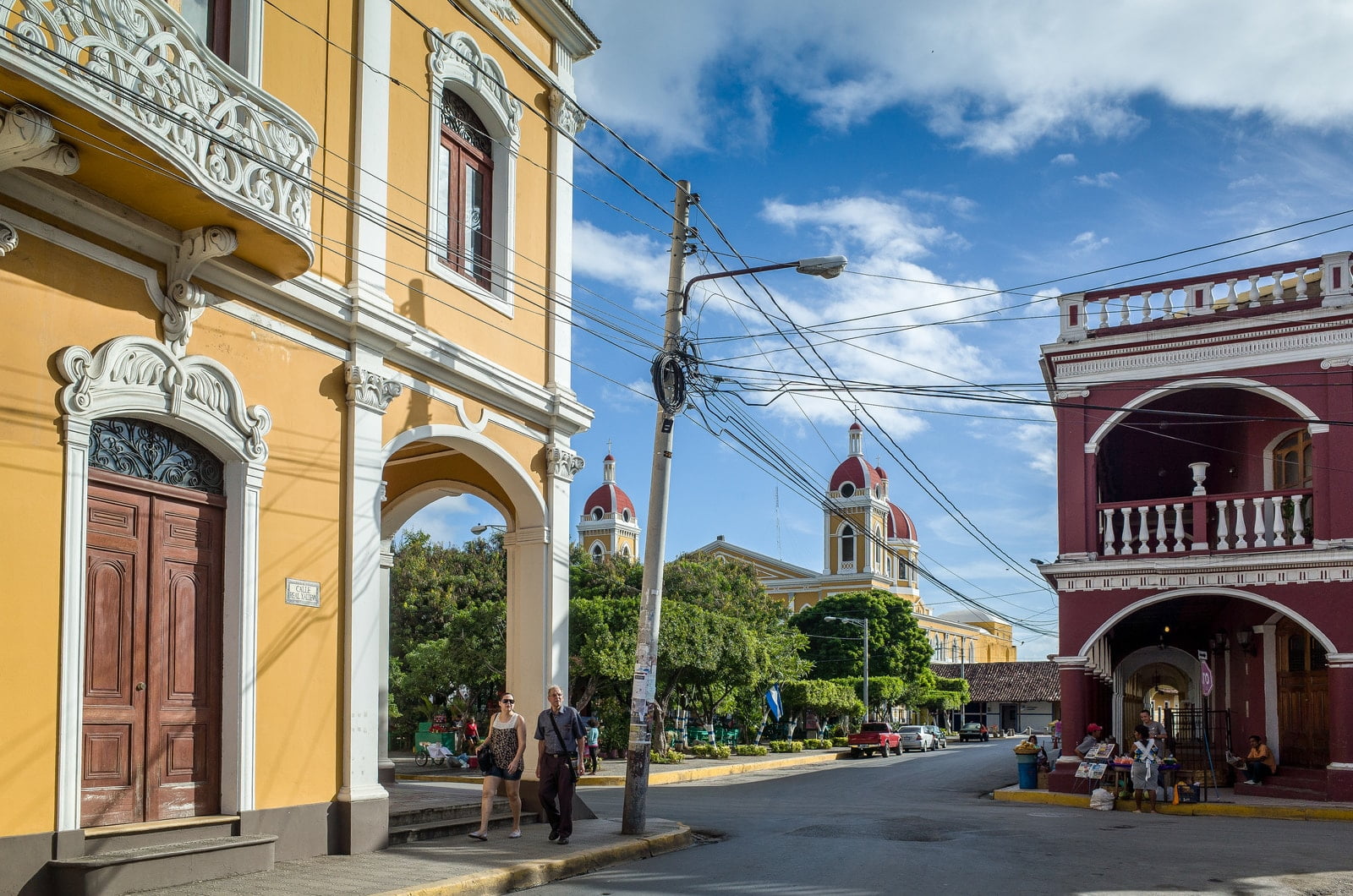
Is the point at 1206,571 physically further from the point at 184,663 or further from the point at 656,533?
the point at 184,663

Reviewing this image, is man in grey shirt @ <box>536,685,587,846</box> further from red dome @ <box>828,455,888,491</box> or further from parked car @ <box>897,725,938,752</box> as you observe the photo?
red dome @ <box>828,455,888,491</box>

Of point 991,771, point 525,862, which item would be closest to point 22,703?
point 525,862

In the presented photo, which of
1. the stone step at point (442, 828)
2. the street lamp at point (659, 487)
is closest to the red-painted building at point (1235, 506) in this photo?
the street lamp at point (659, 487)

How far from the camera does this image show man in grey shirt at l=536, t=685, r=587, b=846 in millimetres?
13273

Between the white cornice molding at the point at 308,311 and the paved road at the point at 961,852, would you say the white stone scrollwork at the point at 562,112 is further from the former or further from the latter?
the paved road at the point at 961,852

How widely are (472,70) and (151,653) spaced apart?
7.62 meters

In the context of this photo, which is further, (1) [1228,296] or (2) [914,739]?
(2) [914,739]

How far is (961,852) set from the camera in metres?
13.6

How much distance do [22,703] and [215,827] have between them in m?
2.23

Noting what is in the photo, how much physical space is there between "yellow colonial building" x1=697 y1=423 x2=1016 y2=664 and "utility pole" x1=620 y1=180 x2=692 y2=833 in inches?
2550

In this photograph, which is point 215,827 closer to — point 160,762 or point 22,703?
point 160,762

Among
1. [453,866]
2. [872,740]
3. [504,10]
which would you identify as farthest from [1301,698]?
[872,740]

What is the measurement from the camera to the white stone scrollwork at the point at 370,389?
40.3ft

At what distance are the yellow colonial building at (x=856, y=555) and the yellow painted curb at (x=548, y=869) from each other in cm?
6579
